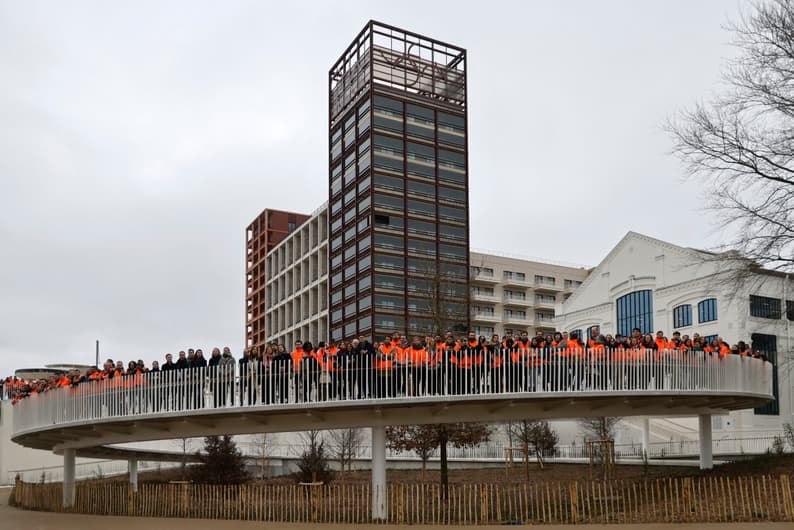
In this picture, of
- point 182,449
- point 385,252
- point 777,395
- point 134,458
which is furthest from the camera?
point 385,252

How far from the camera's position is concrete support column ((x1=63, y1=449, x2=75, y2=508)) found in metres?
32.9

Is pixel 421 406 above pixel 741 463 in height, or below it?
above

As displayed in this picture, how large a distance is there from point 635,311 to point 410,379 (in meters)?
39.4

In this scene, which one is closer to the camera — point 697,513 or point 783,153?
point 697,513

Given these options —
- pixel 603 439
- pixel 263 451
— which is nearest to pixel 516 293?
pixel 263 451

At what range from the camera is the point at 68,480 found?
109ft

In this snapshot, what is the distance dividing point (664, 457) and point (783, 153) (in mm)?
21993

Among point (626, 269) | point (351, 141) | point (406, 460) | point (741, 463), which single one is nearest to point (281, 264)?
point (351, 141)

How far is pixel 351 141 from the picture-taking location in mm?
93938

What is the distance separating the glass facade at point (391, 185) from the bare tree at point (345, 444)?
3706 centimetres

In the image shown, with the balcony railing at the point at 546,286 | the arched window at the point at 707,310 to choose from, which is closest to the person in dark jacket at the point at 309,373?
the arched window at the point at 707,310

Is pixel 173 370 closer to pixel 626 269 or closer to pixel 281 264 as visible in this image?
pixel 626 269

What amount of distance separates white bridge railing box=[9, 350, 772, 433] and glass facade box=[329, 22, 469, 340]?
60.7 m

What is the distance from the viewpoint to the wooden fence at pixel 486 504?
24453 millimetres
